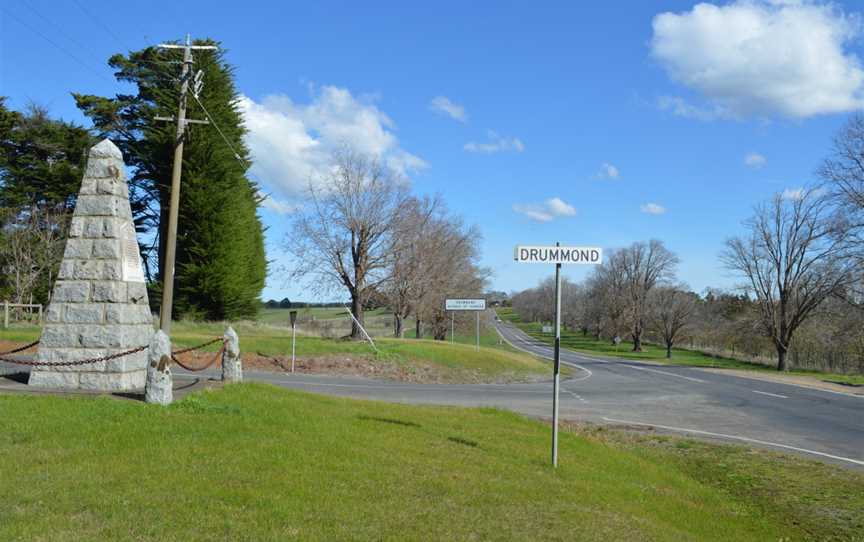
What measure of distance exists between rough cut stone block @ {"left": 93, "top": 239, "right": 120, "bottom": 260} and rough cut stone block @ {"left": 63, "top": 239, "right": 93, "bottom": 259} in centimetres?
9

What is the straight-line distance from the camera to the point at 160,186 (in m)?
37.5

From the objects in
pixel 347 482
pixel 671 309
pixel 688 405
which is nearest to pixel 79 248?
pixel 347 482

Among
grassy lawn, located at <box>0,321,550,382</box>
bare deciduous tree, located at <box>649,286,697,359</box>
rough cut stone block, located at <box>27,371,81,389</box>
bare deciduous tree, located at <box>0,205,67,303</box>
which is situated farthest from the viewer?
bare deciduous tree, located at <box>649,286,697,359</box>

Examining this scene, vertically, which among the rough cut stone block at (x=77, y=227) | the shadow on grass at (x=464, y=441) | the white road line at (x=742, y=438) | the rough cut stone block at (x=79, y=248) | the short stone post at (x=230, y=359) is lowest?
the white road line at (x=742, y=438)

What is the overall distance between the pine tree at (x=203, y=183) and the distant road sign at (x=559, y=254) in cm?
2651

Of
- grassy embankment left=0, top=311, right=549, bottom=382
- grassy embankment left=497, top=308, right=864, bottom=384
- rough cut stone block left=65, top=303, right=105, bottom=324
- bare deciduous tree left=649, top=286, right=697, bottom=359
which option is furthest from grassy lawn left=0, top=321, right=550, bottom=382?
bare deciduous tree left=649, top=286, right=697, bottom=359

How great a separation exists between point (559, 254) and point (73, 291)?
8.52m

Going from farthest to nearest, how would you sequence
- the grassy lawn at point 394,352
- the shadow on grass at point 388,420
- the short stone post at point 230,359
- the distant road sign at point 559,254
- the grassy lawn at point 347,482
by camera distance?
the grassy lawn at point 394,352 < the short stone post at point 230,359 < the shadow on grass at point 388,420 < the distant road sign at point 559,254 < the grassy lawn at point 347,482

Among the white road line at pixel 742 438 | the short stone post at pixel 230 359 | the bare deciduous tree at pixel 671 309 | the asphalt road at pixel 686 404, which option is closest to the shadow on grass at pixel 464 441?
the short stone post at pixel 230 359

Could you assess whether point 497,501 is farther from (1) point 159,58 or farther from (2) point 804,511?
(1) point 159,58

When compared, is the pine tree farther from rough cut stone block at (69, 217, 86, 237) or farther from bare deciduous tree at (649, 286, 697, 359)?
bare deciduous tree at (649, 286, 697, 359)

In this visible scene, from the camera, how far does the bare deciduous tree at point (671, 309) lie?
7619 cm

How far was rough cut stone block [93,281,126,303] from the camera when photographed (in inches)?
448

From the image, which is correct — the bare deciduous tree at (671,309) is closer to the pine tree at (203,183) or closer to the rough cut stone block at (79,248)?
the pine tree at (203,183)
